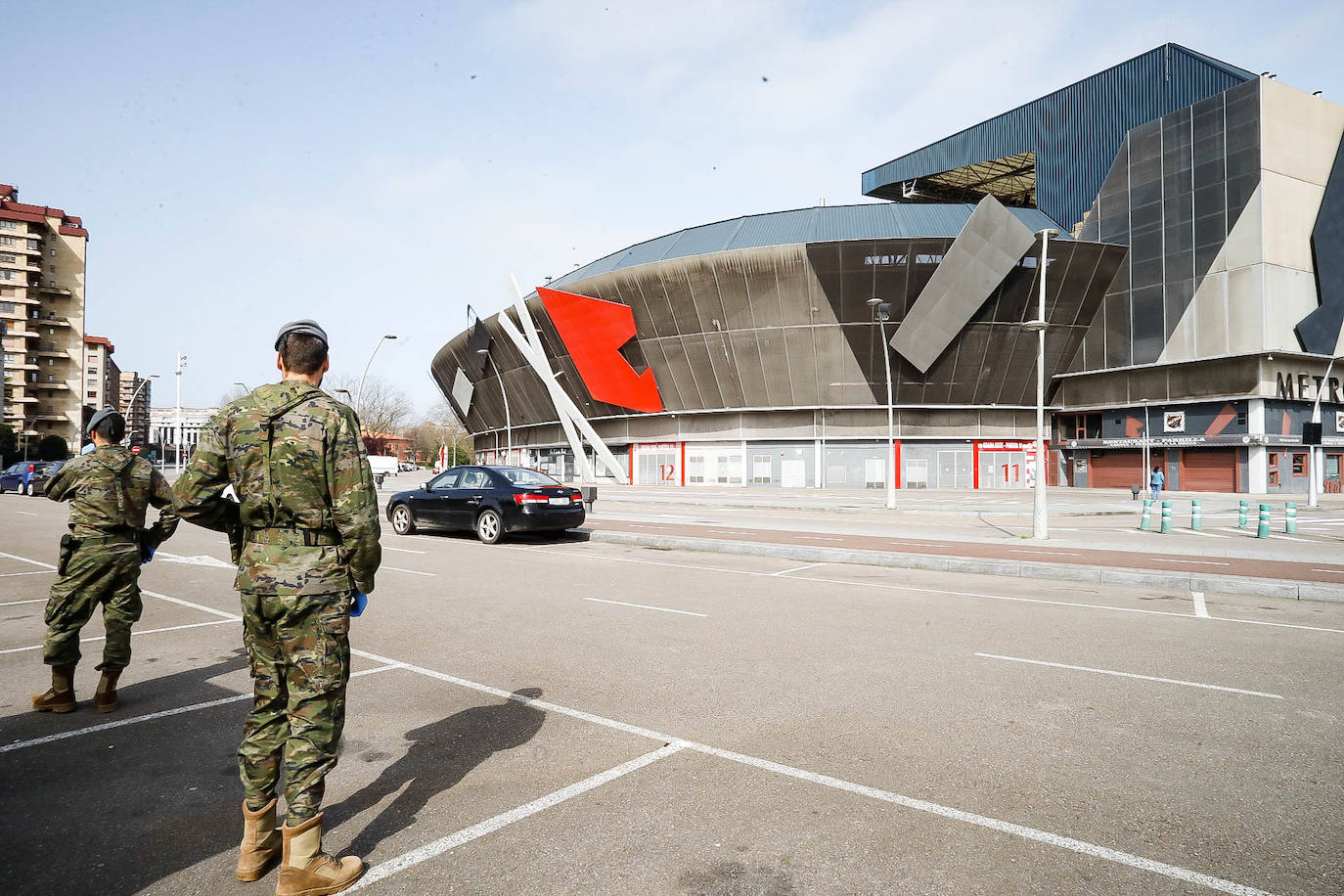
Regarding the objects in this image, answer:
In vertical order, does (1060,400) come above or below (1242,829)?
above

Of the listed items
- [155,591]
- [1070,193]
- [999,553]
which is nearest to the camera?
[155,591]

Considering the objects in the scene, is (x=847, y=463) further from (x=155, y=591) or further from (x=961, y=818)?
(x=961, y=818)

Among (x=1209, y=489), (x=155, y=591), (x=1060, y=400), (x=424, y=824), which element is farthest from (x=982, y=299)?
(x=424, y=824)

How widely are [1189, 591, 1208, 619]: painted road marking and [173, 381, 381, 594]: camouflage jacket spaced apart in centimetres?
926

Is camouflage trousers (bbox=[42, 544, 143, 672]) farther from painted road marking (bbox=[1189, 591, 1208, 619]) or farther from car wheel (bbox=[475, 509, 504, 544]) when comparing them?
painted road marking (bbox=[1189, 591, 1208, 619])

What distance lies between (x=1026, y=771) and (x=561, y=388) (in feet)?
164

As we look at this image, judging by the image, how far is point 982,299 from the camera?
42656 mm

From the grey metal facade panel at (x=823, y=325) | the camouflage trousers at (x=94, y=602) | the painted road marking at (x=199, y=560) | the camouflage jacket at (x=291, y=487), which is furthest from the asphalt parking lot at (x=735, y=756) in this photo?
the grey metal facade panel at (x=823, y=325)

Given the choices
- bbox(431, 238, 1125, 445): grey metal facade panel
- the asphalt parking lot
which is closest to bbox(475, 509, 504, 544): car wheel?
the asphalt parking lot

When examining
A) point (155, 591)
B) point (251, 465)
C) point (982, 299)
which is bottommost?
point (155, 591)

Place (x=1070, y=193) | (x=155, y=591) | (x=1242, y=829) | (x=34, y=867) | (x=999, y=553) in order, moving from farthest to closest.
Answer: (x=1070, y=193) → (x=999, y=553) → (x=155, y=591) → (x=1242, y=829) → (x=34, y=867)

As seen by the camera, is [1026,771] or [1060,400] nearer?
[1026,771]

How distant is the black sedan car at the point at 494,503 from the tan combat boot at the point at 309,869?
12.3 m

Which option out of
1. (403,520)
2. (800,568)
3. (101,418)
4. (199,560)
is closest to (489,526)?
(403,520)
